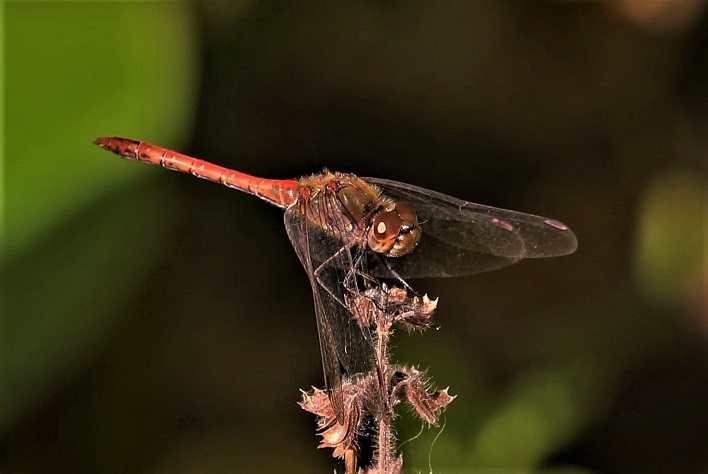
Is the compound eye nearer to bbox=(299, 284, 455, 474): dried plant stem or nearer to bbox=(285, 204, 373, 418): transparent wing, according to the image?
bbox=(285, 204, 373, 418): transparent wing

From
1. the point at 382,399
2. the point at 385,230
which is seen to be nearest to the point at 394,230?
the point at 385,230

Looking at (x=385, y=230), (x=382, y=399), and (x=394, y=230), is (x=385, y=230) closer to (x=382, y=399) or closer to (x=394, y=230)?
(x=394, y=230)

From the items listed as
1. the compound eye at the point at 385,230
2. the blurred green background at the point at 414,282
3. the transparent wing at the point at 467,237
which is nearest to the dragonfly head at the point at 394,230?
the compound eye at the point at 385,230

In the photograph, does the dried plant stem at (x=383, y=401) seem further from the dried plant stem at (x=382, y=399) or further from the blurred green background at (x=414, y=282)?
the blurred green background at (x=414, y=282)

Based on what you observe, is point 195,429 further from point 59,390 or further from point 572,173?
point 572,173

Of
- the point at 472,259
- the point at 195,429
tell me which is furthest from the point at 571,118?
the point at 195,429

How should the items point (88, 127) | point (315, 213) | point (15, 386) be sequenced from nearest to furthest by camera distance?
point (315, 213), point (88, 127), point (15, 386)

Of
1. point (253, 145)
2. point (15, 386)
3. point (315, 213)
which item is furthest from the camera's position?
point (253, 145)
